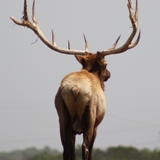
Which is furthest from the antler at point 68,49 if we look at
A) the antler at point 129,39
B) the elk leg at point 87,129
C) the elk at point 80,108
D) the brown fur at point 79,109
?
the elk leg at point 87,129

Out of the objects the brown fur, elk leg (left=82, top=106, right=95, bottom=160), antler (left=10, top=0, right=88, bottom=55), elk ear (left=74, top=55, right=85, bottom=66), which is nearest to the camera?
the brown fur

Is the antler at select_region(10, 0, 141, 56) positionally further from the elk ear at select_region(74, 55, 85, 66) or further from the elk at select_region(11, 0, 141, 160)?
the elk at select_region(11, 0, 141, 160)

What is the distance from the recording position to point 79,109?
15.6 meters

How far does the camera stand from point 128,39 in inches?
693

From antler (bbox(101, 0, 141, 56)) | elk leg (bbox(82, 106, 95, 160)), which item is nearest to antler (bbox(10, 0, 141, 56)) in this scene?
antler (bbox(101, 0, 141, 56))

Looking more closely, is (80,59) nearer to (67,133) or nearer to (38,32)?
(38,32)

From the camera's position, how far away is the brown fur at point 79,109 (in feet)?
50.9

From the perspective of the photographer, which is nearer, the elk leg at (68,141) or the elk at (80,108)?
the elk at (80,108)

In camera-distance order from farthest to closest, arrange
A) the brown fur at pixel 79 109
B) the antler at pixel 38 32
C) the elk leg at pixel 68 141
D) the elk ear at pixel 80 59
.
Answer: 1. the antler at pixel 38 32
2. the elk ear at pixel 80 59
3. the elk leg at pixel 68 141
4. the brown fur at pixel 79 109

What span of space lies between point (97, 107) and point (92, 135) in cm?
53

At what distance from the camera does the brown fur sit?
15516 mm

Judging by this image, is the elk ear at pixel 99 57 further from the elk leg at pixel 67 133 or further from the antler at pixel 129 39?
the elk leg at pixel 67 133

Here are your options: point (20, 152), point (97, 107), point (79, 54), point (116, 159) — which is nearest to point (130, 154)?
point (116, 159)

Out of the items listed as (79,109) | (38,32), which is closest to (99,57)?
(38,32)
